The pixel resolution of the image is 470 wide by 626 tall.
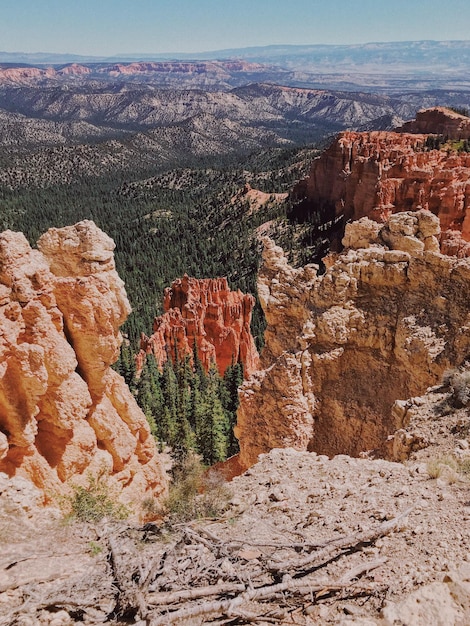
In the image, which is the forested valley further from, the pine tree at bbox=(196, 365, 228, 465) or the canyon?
the canyon

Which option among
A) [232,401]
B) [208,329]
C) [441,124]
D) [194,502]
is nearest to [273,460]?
[194,502]

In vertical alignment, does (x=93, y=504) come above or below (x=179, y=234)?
above

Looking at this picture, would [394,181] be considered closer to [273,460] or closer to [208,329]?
[208,329]

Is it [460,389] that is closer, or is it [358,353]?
[460,389]

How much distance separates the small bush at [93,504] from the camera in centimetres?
742

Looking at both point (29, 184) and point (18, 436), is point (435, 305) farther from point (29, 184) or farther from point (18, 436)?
point (29, 184)

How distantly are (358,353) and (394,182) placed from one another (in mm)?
42362

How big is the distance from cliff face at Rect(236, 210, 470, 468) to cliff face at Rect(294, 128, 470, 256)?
11115 millimetres

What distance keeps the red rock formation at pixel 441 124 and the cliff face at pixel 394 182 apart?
24.4 feet

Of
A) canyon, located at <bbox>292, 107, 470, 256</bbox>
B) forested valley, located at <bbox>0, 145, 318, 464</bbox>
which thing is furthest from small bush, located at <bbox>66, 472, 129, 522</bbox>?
canyon, located at <bbox>292, 107, 470, 256</bbox>

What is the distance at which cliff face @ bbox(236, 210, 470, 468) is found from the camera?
12109mm

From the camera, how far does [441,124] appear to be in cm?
9025

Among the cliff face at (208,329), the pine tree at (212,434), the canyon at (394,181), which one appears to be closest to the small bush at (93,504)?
the pine tree at (212,434)

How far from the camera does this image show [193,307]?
134 ft
